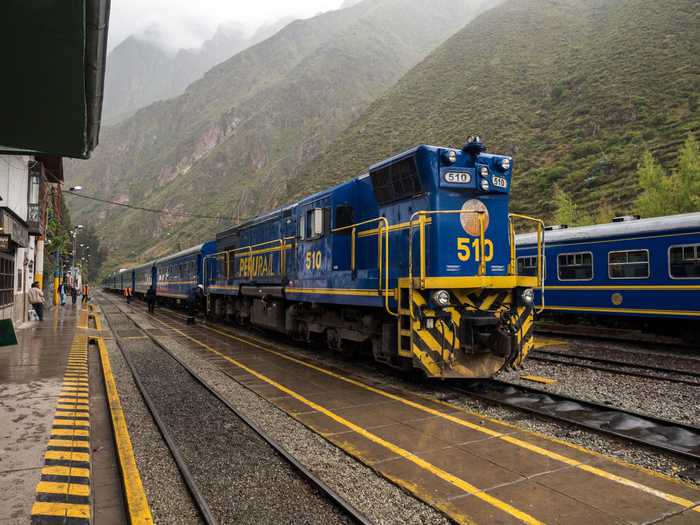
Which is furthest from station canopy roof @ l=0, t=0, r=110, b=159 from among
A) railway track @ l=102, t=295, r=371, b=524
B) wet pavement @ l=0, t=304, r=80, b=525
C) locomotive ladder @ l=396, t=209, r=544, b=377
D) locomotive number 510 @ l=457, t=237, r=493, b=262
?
locomotive number 510 @ l=457, t=237, r=493, b=262

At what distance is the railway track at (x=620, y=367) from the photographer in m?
8.94

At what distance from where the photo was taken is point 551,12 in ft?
255

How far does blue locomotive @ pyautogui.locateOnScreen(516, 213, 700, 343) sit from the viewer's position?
39.7 ft

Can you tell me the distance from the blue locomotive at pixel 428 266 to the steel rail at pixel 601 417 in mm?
508

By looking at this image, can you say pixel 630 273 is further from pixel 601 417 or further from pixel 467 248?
pixel 601 417

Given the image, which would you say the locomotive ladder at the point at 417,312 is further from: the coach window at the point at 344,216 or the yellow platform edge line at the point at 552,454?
the coach window at the point at 344,216

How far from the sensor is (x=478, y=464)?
5.02 metres

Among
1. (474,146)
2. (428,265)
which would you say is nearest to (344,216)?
(428,265)

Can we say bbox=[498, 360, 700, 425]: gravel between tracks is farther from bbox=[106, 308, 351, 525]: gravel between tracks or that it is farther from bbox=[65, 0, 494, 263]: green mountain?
bbox=[65, 0, 494, 263]: green mountain

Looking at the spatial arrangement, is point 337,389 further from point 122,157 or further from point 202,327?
point 122,157

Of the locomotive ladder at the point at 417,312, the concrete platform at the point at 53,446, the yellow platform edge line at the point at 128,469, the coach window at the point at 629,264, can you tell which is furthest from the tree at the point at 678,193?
the concrete platform at the point at 53,446

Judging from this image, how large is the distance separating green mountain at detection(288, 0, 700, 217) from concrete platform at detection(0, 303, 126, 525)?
33.4m

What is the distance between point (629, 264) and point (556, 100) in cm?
4609

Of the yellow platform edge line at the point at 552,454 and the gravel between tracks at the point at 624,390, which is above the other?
the gravel between tracks at the point at 624,390
